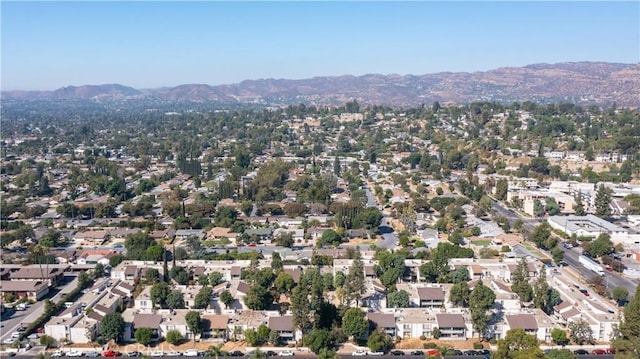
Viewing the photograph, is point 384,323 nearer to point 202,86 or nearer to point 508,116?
point 508,116

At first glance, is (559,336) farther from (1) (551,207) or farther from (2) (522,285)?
(1) (551,207)

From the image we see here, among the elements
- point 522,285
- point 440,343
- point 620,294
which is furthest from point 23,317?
point 620,294

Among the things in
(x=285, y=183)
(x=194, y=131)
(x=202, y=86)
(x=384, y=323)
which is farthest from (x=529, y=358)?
(x=202, y=86)

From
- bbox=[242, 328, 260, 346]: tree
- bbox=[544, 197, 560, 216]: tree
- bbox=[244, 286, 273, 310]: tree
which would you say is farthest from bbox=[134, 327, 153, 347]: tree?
bbox=[544, 197, 560, 216]: tree

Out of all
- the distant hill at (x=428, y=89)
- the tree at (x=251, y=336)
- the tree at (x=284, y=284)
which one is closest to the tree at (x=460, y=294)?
the tree at (x=284, y=284)

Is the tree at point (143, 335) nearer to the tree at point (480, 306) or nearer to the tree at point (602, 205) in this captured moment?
the tree at point (480, 306)

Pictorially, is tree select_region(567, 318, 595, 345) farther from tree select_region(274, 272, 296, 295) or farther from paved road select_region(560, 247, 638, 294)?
tree select_region(274, 272, 296, 295)
